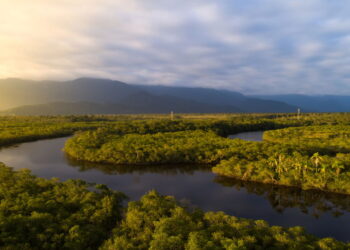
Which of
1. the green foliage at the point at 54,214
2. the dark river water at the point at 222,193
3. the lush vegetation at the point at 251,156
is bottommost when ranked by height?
the dark river water at the point at 222,193

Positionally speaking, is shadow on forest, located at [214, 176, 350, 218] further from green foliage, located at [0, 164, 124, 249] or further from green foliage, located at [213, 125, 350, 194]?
green foliage, located at [0, 164, 124, 249]

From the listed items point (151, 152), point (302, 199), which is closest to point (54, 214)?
point (151, 152)

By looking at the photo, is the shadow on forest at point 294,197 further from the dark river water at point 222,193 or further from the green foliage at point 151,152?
the green foliage at point 151,152

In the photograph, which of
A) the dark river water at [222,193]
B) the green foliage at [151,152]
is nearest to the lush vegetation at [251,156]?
the green foliage at [151,152]

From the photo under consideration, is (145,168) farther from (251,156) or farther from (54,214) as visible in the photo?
(54,214)

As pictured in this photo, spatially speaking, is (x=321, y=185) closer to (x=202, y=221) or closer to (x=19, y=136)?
(x=202, y=221)

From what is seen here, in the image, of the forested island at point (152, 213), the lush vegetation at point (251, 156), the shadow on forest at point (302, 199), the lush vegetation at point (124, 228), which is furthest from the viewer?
the lush vegetation at point (251, 156)

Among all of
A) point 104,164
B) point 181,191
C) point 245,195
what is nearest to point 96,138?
point 104,164
